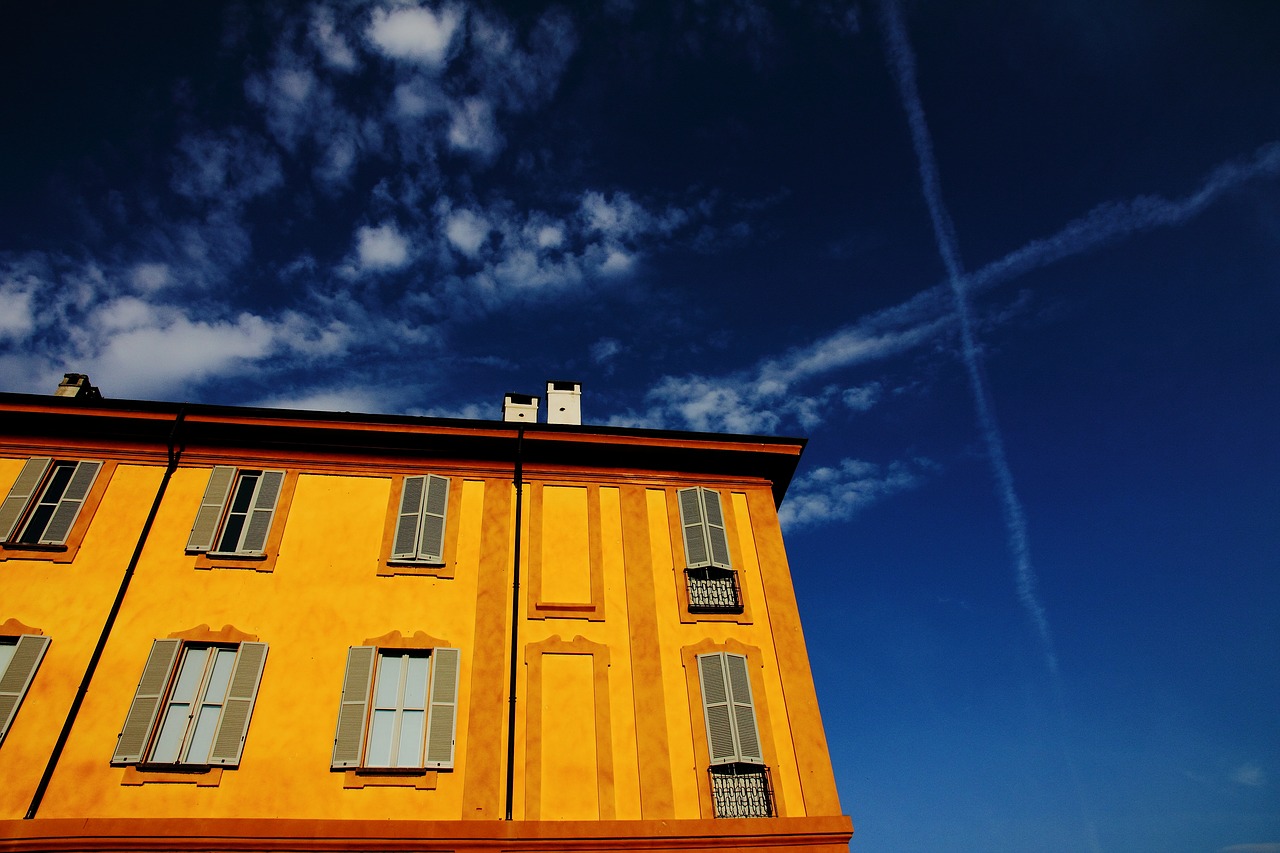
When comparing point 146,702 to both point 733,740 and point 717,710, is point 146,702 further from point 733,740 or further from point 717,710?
point 733,740

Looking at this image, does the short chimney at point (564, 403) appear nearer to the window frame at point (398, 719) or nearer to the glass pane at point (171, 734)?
the window frame at point (398, 719)

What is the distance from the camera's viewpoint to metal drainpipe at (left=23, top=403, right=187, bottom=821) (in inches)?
378

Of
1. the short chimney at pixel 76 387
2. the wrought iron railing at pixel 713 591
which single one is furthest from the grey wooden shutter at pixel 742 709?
the short chimney at pixel 76 387

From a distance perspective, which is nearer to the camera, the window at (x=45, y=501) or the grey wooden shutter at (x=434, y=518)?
the window at (x=45, y=501)

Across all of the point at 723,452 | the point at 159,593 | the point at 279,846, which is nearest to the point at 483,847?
the point at 279,846

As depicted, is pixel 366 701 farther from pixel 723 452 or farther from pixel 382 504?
pixel 723 452

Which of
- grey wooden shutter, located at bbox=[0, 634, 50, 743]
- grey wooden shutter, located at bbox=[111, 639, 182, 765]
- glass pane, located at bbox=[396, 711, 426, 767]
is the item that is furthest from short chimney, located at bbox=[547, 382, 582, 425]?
grey wooden shutter, located at bbox=[0, 634, 50, 743]

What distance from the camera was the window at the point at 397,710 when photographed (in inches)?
410

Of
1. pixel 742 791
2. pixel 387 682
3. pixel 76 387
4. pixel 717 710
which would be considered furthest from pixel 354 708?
pixel 76 387

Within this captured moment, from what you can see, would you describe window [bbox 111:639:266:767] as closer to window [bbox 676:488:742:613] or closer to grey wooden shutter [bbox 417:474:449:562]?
grey wooden shutter [bbox 417:474:449:562]

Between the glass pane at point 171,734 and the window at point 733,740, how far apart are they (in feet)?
23.8

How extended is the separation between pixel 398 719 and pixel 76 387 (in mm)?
9800

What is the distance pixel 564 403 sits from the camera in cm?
1552

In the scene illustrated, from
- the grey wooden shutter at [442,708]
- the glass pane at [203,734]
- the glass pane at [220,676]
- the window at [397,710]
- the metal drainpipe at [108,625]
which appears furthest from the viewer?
the glass pane at [220,676]
